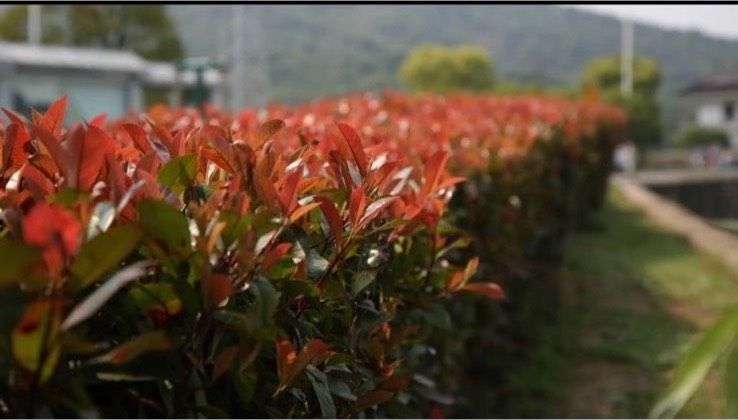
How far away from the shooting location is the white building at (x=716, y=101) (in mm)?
54375

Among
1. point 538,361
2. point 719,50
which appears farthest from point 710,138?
point 538,361

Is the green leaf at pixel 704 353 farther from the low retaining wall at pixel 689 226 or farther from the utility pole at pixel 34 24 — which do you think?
the utility pole at pixel 34 24

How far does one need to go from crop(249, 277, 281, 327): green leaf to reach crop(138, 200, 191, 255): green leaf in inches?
3.7

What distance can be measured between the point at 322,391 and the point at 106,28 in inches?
1768

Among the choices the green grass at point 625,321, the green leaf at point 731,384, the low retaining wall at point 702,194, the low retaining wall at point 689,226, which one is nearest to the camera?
the green leaf at point 731,384

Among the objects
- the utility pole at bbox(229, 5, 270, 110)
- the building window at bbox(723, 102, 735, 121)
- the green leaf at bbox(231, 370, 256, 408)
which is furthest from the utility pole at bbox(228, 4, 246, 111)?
the building window at bbox(723, 102, 735, 121)

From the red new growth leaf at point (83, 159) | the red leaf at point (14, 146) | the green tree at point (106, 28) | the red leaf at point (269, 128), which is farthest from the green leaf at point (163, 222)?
the green tree at point (106, 28)

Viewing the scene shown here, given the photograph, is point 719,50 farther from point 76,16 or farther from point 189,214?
point 189,214

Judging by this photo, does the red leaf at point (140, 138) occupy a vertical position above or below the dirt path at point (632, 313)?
above

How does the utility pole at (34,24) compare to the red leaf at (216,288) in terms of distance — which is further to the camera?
the utility pole at (34,24)

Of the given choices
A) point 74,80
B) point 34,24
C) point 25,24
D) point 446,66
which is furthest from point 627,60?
point 74,80

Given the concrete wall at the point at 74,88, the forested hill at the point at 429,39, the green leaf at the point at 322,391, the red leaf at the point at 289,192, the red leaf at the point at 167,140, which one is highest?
the red leaf at the point at 167,140

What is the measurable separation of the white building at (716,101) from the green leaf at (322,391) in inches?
2137

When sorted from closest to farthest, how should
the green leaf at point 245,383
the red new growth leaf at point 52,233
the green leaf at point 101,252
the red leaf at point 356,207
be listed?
the red new growth leaf at point 52,233 < the green leaf at point 101,252 < the green leaf at point 245,383 < the red leaf at point 356,207
